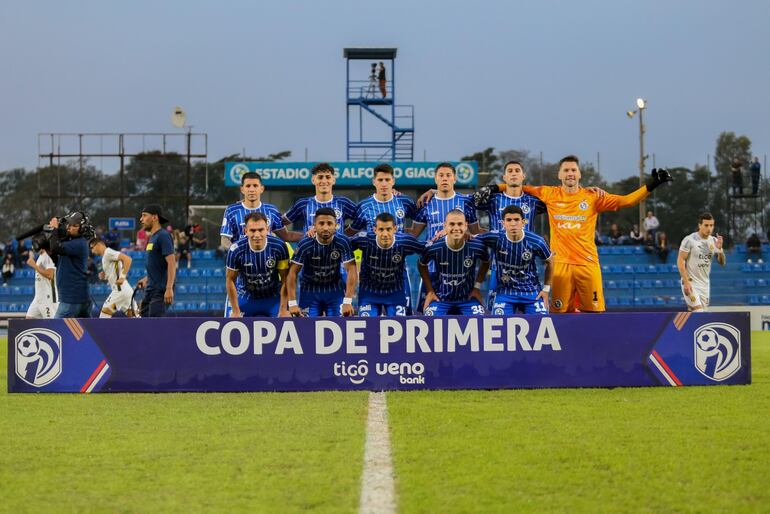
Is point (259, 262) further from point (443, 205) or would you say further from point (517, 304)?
point (517, 304)

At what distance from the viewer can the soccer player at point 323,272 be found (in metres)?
9.82

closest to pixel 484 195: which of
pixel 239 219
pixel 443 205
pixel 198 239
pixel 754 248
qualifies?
pixel 443 205

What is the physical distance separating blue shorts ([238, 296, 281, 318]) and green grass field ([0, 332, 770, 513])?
2086mm

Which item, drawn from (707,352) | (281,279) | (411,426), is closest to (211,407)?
(411,426)

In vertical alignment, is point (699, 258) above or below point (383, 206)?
below

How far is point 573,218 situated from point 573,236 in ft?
0.67

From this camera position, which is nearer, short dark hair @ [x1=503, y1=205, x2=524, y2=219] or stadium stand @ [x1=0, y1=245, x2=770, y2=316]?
short dark hair @ [x1=503, y1=205, x2=524, y2=219]

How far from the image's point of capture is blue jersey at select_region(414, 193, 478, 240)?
1100cm

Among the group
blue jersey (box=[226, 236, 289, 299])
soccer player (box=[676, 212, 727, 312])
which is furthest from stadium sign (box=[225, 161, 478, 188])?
blue jersey (box=[226, 236, 289, 299])

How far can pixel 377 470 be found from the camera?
5.18m

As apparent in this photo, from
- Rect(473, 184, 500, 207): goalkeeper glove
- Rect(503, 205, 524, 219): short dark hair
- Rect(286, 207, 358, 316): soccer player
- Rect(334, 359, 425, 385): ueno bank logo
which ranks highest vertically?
Rect(473, 184, 500, 207): goalkeeper glove

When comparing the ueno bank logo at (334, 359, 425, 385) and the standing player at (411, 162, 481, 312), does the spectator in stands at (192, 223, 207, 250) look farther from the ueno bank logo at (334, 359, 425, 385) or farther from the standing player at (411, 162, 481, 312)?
the ueno bank logo at (334, 359, 425, 385)

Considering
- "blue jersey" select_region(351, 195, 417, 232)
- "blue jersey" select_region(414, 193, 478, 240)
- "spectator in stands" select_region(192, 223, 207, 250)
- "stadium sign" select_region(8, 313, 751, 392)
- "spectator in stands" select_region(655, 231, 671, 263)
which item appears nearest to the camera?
"stadium sign" select_region(8, 313, 751, 392)

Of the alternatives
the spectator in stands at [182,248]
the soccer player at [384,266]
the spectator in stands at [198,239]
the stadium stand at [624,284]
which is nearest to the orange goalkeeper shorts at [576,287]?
the soccer player at [384,266]
